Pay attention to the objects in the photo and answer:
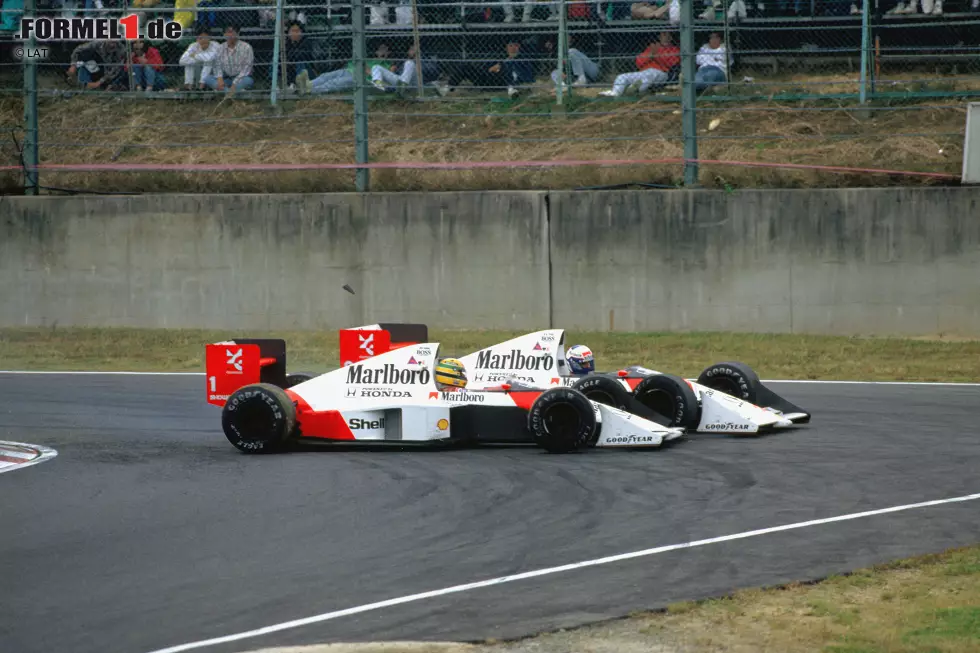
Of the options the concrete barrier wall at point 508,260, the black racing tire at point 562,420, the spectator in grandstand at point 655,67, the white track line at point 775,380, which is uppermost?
the spectator in grandstand at point 655,67

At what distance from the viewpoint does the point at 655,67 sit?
19.6 meters

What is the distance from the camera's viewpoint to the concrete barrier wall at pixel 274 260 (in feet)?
59.9

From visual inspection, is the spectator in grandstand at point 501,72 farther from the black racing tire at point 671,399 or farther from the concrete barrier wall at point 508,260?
the black racing tire at point 671,399

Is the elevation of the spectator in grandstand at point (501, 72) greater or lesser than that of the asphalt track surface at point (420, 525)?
greater

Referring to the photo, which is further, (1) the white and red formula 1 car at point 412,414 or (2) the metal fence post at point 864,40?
A: (2) the metal fence post at point 864,40

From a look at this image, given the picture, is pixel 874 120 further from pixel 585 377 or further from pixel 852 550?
pixel 852 550

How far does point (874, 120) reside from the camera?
64.6 feet

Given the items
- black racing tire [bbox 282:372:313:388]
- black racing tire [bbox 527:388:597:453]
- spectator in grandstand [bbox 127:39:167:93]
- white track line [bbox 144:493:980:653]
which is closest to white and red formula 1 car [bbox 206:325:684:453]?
black racing tire [bbox 527:388:597:453]

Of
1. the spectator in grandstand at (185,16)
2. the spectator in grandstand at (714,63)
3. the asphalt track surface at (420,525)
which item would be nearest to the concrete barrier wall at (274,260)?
the spectator in grandstand at (714,63)

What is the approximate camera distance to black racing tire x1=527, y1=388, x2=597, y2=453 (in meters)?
11.0

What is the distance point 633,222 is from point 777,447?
A: 7.07 meters

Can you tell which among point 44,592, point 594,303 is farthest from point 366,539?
point 594,303

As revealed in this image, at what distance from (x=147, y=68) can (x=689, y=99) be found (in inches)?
330

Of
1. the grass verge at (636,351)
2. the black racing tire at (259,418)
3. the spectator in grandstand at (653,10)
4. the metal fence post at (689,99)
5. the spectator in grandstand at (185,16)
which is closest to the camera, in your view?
the black racing tire at (259,418)
